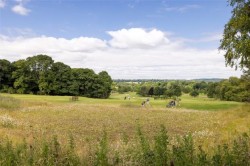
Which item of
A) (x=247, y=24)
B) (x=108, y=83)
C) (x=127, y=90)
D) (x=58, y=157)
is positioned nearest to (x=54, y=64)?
(x=108, y=83)

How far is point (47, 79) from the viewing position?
3812 inches

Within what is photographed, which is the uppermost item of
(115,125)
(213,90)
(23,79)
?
(23,79)

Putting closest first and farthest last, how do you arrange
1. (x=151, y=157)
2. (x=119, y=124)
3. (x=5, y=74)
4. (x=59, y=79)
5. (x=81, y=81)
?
(x=151, y=157), (x=119, y=124), (x=59, y=79), (x=5, y=74), (x=81, y=81)

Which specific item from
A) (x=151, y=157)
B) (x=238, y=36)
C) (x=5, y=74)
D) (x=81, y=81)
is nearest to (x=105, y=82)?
(x=81, y=81)

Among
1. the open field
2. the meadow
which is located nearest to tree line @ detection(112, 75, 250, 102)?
the open field

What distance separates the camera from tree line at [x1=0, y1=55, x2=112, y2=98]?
97188 mm

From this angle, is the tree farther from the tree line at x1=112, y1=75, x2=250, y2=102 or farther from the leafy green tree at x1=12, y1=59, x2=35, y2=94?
the leafy green tree at x1=12, y1=59, x2=35, y2=94

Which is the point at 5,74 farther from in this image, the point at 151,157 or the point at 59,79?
the point at 151,157

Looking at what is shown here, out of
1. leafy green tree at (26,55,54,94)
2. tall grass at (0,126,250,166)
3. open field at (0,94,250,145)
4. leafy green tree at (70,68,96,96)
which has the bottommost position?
open field at (0,94,250,145)

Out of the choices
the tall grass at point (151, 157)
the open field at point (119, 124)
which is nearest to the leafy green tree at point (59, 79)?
the open field at point (119, 124)

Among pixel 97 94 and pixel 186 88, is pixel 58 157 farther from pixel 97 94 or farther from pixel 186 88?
pixel 186 88

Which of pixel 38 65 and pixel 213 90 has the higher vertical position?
pixel 38 65

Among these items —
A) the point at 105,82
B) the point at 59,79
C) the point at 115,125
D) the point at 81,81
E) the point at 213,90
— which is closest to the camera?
the point at 115,125

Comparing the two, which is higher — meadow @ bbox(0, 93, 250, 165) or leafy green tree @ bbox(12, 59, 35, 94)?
leafy green tree @ bbox(12, 59, 35, 94)
